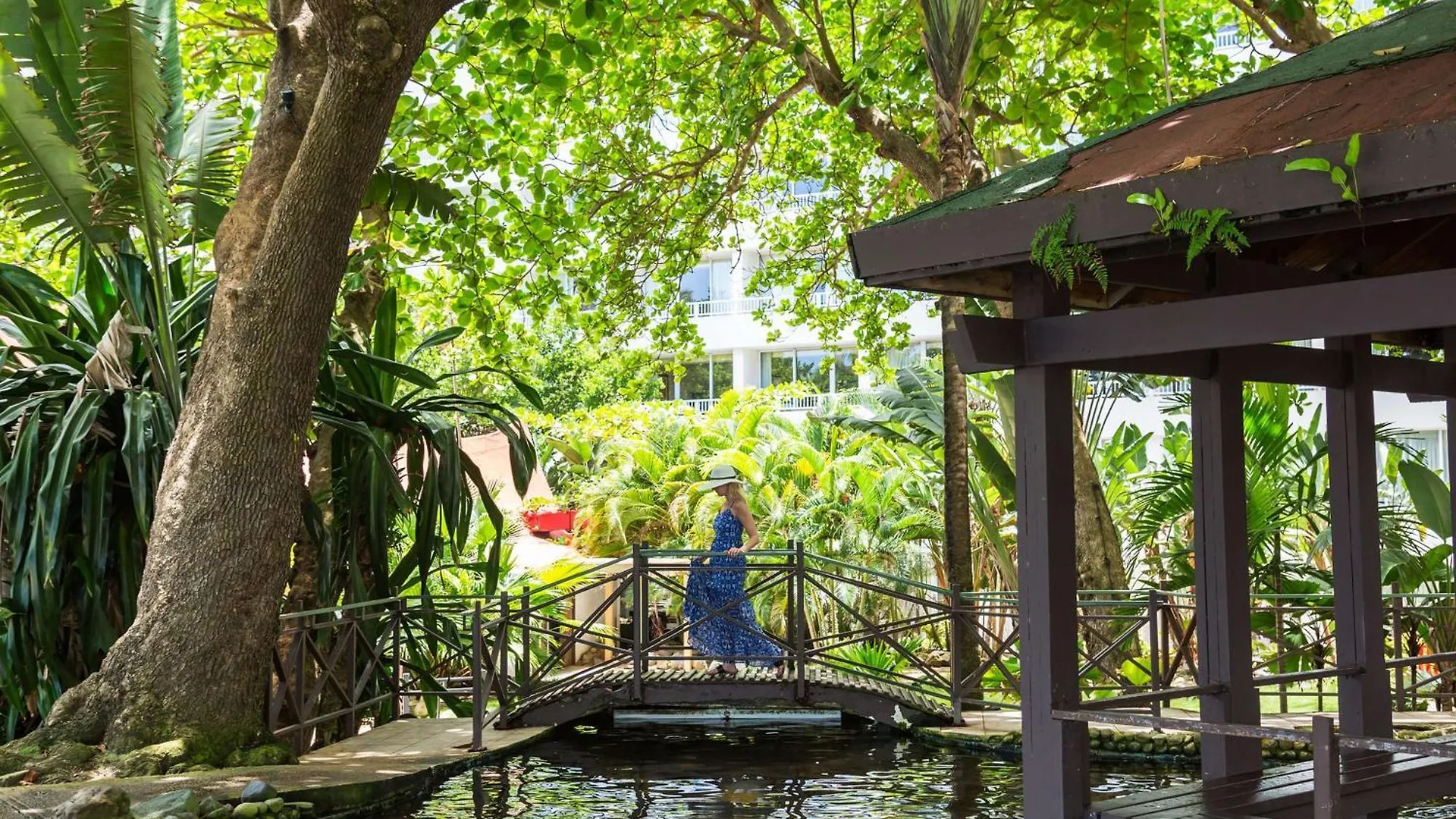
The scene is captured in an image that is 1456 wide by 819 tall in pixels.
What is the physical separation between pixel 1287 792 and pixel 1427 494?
8.06 metres

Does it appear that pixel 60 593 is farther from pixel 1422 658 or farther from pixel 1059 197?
pixel 1422 658

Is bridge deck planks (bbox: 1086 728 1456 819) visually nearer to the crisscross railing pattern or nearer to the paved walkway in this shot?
the crisscross railing pattern

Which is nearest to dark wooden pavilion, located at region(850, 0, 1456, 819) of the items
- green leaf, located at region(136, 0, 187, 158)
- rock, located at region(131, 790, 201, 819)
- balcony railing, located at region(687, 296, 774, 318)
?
rock, located at region(131, 790, 201, 819)

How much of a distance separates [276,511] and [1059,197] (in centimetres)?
553

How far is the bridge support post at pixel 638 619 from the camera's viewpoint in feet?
36.3

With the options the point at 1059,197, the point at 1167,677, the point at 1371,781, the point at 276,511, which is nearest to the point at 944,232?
the point at 1059,197

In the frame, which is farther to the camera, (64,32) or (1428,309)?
(64,32)

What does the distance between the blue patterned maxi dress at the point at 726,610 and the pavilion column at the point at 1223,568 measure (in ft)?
18.9

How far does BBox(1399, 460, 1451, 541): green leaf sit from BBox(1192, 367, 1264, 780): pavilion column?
7.21m

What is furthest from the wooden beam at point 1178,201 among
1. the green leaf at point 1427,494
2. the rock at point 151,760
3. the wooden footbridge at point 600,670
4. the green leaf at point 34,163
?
the green leaf at point 1427,494

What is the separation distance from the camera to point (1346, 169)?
3945mm

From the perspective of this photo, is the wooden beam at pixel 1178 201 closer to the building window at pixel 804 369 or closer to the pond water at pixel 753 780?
the pond water at pixel 753 780

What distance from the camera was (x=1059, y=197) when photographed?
182 inches

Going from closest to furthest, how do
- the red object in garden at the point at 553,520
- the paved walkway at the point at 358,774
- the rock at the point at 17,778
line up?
the paved walkway at the point at 358,774 < the rock at the point at 17,778 < the red object in garden at the point at 553,520
